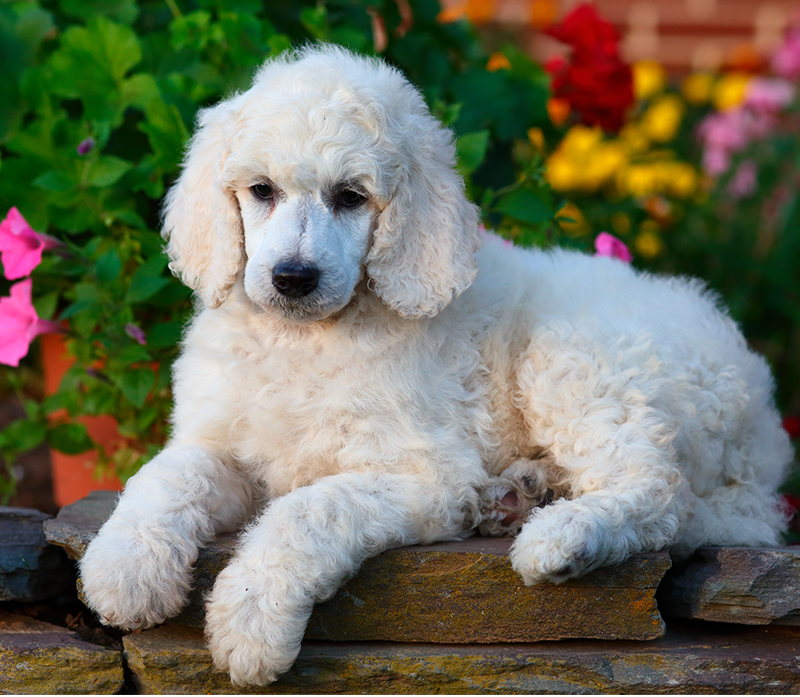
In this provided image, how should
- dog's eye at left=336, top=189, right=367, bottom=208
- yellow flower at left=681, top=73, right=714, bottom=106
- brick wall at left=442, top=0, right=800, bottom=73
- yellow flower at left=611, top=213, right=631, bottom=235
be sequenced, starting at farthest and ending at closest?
brick wall at left=442, top=0, right=800, bottom=73
yellow flower at left=681, top=73, right=714, bottom=106
yellow flower at left=611, top=213, right=631, bottom=235
dog's eye at left=336, top=189, right=367, bottom=208

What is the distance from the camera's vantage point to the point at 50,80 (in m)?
3.82

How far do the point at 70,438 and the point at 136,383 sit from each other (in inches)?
18.1

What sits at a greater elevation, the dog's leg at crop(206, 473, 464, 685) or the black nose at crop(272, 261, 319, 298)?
the black nose at crop(272, 261, 319, 298)

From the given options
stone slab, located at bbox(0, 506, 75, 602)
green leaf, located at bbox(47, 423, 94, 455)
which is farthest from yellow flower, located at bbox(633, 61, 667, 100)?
stone slab, located at bbox(0, 506, 75, 602)

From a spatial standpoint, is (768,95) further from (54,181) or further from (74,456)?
(74,456)

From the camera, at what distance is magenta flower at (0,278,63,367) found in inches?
134

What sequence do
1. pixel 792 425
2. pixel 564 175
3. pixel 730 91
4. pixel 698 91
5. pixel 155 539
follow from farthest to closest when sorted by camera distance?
pixel 698 91 < pixel 730 91 < pixel 564 175 < pixel 792 425 < pixel 155 539

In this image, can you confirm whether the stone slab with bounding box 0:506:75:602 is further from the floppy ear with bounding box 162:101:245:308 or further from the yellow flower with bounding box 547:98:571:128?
the yellow flower with bounding box 547:98:571:128

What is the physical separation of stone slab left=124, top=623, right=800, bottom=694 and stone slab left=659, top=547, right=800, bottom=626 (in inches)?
6.1


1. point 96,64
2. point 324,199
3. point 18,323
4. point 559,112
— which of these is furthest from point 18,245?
point 559,112

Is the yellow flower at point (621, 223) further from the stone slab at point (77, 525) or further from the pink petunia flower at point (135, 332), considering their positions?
the stone slab at point (77, 525)

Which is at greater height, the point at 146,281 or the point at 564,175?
the point at 564,175

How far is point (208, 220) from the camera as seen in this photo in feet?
9.46

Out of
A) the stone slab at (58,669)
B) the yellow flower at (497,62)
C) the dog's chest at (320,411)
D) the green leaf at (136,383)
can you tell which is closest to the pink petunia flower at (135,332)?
the green leaf at (136,383)
